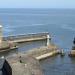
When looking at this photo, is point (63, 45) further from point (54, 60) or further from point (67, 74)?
point (67, 74)

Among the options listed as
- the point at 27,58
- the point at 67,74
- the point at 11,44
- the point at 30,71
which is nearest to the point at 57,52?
the point at 11,44

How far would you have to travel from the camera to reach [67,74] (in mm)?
41125

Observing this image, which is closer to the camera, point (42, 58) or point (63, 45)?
point (42, 58)

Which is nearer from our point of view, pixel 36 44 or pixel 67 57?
pixel 67 57

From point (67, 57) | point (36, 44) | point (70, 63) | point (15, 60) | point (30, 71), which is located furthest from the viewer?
point (36, 44)

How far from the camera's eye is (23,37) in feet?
217

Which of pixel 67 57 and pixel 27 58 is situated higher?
pixel 27 58

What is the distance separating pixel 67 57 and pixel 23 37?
16542 millimetres

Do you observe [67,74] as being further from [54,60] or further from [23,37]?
[23,37]

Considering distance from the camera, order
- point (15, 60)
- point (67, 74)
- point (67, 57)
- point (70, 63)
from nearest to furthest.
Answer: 1. point (15, 60)
2. point (67, 74)
3. point (70, 63)
4. point (67, 57)

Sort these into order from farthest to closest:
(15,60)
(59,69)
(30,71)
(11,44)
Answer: (11,44), (59,69), (15,60), (30,71)

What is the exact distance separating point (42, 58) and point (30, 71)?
17932mm

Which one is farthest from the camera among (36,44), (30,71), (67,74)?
(36,44)

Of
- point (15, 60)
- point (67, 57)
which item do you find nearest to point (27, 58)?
point (15, 60)
